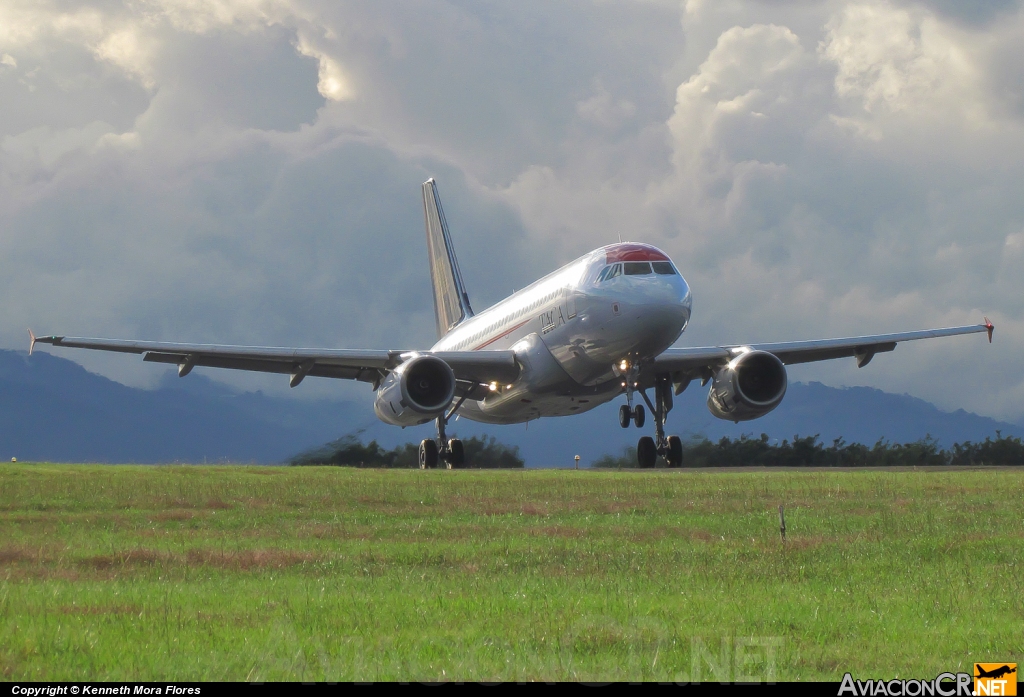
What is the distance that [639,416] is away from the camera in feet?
102

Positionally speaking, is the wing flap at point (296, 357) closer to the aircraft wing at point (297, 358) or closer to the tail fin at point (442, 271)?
the aircraft wing at point (297, 358)

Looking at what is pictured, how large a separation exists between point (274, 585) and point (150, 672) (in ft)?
11.1

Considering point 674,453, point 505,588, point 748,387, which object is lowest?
point 505,588

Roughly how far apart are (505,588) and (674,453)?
1040 inches

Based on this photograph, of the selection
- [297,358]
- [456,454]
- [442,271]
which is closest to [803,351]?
[456,454]

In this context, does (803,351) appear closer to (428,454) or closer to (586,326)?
(586,326)

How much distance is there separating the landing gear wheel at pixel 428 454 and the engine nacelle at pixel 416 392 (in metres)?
4.76

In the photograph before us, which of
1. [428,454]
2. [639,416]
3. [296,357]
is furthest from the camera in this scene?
[428,454]

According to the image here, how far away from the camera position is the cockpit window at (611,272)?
31.3 m

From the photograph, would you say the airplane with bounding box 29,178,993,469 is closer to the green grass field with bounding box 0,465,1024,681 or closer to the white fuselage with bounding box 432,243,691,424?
the white fuselage with bounding box 432,243,691,424

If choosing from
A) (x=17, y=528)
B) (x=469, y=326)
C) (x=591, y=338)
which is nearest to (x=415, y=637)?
(x=17, y=528)

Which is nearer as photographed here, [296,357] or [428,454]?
[296,357]

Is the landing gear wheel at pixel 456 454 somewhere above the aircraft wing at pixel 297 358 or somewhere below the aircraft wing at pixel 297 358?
below

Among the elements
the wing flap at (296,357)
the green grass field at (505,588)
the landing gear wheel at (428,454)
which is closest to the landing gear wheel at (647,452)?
the wing flap at (296,357)
